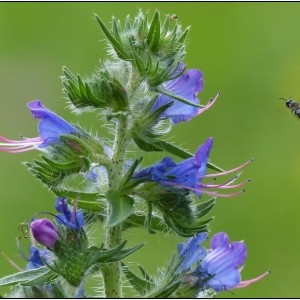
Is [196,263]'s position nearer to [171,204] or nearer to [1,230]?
[171,204]

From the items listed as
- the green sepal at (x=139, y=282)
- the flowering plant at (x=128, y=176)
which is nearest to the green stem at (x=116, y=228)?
the flowering plant at (x=128, y=176)

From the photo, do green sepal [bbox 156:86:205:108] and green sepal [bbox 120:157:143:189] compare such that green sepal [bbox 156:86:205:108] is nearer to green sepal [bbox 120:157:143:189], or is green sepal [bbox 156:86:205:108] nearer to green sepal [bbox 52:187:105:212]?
green sepal [bbox 120:157:143:189]

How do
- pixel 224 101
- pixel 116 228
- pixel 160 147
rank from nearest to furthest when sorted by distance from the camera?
pixel 116 228, pixel 160 147, pixel 224 101

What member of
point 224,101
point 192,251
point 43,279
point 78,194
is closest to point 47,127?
point 78,194

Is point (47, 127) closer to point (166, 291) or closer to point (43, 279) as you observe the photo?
point (43, 279)

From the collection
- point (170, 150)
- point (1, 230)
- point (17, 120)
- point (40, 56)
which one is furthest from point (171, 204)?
point (40, 56)

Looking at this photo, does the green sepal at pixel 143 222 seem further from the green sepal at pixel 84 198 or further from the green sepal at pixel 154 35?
the green sepal at pixel 154 35
